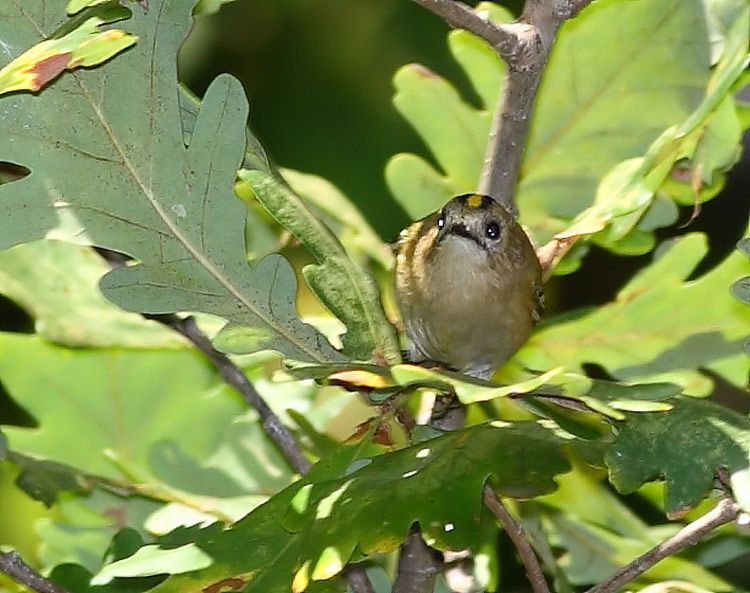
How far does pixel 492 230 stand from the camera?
179cm

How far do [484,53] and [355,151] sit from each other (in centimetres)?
97

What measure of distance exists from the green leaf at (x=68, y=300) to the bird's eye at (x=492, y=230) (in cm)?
44

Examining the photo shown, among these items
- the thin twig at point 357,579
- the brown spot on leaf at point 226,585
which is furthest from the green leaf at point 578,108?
the brown spot on leaf at point 226,585

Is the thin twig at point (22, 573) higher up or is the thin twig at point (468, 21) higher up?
the thin twig at point (468, 21)

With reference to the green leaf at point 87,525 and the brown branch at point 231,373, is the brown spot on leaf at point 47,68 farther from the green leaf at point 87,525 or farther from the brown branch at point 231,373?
the green leaf at point 87,525

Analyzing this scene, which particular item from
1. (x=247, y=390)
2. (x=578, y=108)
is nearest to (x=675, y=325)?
(x=578, y=108)

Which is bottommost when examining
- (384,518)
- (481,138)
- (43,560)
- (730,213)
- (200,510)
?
(730,213)

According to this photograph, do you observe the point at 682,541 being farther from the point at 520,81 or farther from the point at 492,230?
the point at 492,230

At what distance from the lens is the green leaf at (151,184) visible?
1300 mm

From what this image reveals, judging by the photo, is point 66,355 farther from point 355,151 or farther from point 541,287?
point 355,151

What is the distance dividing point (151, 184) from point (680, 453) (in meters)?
0.56

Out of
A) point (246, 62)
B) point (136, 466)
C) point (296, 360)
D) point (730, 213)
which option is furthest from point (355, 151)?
point (296, 360)

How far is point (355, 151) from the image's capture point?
281 cm

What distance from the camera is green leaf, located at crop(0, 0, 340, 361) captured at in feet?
4.26
